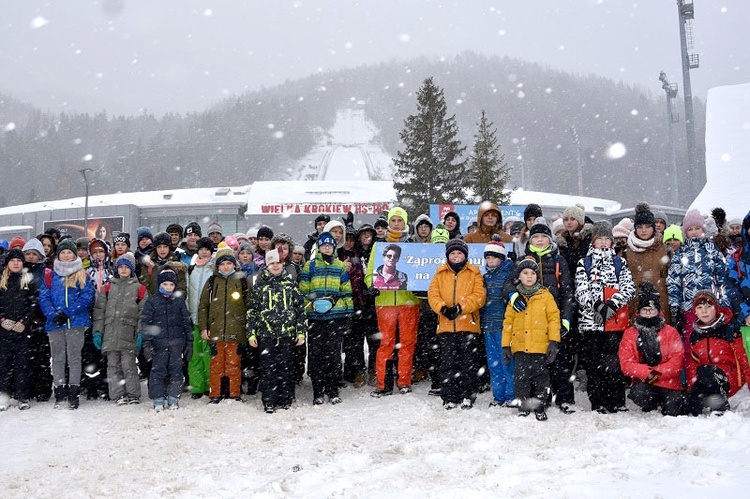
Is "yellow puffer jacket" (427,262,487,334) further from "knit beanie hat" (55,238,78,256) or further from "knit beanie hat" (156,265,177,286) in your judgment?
"knit beanie hat" (55,238,78,256)

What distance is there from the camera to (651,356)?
19.3 ft

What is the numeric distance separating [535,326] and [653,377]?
1269 mm

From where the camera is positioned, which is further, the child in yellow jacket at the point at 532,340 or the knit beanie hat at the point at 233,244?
the knit beanie hat at the point at 233,244

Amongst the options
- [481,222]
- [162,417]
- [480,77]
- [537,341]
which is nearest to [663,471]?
[537,341]

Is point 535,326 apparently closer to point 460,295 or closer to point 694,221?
point 460,295

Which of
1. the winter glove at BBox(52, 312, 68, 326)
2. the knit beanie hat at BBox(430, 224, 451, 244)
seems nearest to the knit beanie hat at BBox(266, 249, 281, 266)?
the knit beanie hat at BBox(430, 224, 451, 244)

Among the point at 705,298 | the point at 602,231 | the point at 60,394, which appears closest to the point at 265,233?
the point at 60,394

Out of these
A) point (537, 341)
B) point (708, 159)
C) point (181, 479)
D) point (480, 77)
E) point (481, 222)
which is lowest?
point (181, 479)

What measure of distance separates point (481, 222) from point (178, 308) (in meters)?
4.13

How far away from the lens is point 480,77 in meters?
145

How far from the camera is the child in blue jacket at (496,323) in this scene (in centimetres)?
661

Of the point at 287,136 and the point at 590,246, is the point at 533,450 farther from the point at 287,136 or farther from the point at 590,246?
the point at 287,136

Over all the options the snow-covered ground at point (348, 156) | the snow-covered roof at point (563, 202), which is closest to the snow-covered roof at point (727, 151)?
Result: the snow-covered roof at point (563, 202)

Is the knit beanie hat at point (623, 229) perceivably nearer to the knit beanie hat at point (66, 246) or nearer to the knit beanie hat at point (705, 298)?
the knit beanie hat at point (705, 298)
